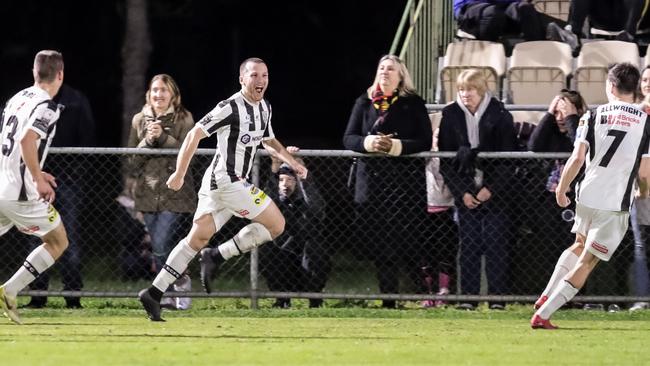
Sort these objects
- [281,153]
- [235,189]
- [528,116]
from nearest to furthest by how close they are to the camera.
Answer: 1. [235,189]
2. [281,153]
3. [528,116]

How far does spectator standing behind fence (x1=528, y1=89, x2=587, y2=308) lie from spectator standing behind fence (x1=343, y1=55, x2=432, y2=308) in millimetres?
984

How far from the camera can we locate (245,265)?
56.6ft

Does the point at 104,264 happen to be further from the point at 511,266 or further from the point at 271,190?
the point at 511,266

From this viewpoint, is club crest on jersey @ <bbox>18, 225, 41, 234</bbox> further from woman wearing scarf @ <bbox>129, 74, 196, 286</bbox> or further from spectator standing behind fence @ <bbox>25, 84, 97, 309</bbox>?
woman wearing scarf @ <bbox>129, 74, 196, 286</bbox>

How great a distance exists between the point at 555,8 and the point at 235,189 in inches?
248

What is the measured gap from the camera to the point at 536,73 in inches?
650

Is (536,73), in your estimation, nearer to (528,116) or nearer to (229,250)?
(528,116)

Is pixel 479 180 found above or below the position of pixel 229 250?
above

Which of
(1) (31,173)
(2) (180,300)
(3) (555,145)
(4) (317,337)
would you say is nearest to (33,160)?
(1) (31,173)

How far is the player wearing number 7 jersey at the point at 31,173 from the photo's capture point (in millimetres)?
12609

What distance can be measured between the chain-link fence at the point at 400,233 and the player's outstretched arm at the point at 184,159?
1.79 meters

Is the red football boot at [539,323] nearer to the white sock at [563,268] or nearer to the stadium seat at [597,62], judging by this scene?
Result: the white sock at [563,268]

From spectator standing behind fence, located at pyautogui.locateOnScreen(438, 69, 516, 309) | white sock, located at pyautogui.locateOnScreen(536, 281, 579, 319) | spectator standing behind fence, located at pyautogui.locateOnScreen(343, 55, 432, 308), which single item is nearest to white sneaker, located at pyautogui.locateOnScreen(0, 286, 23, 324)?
spectator standing behind fence, located at pyautogui.locateOnScreen(343, 55, 432, 308)

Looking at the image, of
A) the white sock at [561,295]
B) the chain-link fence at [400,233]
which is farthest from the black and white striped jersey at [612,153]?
the chain-link fence at [400,233]
